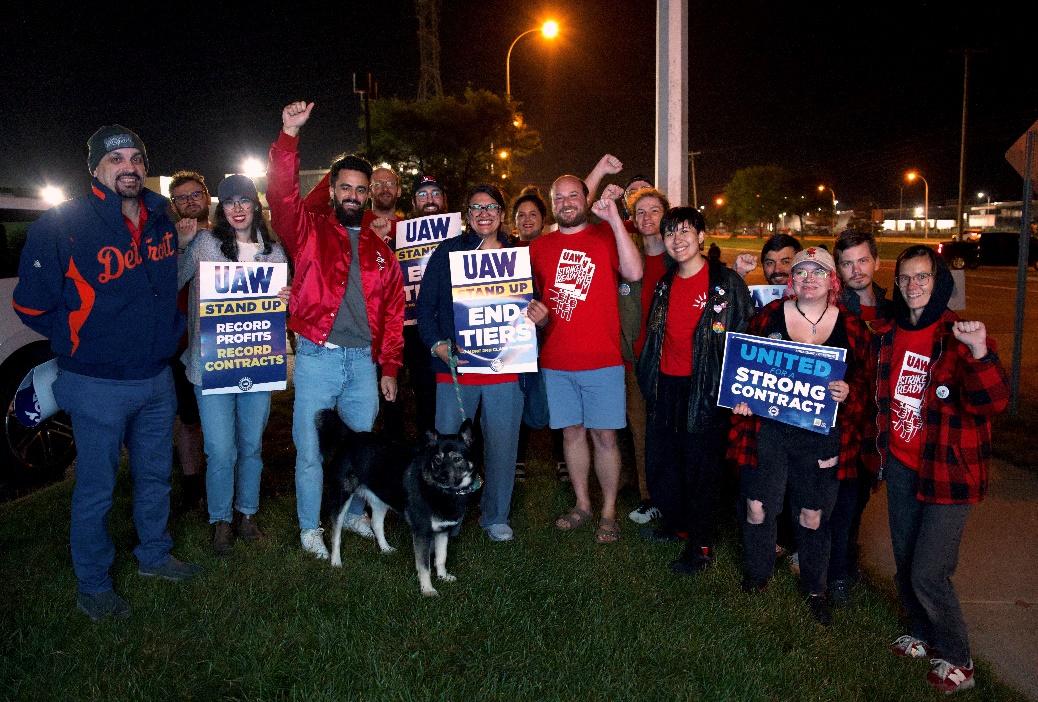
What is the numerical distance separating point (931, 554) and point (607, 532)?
204 cm

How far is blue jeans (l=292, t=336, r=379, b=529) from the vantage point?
14.5 feet

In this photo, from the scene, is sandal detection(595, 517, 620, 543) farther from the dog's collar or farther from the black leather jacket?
the dog's collar

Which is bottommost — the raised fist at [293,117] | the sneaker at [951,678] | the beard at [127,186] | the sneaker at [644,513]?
the sneaker at [951,678]

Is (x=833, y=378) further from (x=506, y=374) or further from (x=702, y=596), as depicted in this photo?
(x=506, y=374)

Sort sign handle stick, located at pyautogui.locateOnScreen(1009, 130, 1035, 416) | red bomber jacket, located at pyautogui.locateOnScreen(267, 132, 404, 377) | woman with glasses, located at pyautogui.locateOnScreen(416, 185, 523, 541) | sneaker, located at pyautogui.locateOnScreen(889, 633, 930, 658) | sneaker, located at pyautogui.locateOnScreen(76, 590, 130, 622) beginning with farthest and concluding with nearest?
sign handle stick, located at pyautogui.locateOnScreen(1009, 130, 1035, 416) < woman with glasses, located at pyautogui.locateOnScreen(416, 185, 523, 541) < red bomber jacket, located at pyautogui.locateOnScreen(267, 132, 404, 377) < sneaker, located at pyautogui.locateOnScreen(76, 590, 130, 622) < sneaker, located at pyautogui.locateOnScreen(889, 633, 930, 658)

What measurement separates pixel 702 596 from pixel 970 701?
1295mm

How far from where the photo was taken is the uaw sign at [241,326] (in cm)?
432

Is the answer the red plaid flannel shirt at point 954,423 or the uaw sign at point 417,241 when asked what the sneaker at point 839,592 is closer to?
the red plaid flannel shirt at point 954,423

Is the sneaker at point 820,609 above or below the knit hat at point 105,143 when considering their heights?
below

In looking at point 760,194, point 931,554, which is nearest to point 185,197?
point 931,554

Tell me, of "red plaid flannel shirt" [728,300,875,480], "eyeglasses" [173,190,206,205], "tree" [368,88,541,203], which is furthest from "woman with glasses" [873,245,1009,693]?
"tree" [368,88,541,203]

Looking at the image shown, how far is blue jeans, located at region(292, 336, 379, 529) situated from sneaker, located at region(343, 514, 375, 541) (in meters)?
0.39

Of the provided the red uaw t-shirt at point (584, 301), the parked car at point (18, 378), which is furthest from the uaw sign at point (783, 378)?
the parked car at point (18, 378)

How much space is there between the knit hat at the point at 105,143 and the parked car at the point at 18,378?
→ 287 cm
